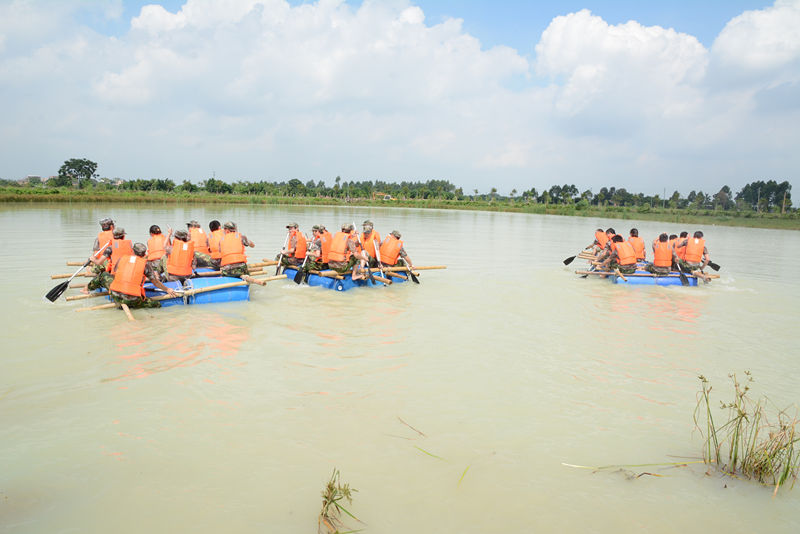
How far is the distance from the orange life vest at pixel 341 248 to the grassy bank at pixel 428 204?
126 ft

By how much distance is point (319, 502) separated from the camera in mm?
3791

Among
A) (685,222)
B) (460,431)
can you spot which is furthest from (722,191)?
(460,431)

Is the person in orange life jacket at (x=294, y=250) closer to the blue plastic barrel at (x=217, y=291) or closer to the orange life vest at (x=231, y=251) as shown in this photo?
the orange life vest at (x=231, y=251)

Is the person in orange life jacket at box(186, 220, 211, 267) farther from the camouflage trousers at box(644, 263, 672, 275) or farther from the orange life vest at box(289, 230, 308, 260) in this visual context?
the camouflage trousers at box(644, 263, 672, 275)

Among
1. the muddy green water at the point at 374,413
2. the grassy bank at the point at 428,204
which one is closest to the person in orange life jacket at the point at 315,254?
the muddy green water at the point at 374,413

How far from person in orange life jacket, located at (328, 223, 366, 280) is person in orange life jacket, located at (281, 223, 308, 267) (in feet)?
3.88

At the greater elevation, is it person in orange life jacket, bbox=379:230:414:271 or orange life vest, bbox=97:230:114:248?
orange life vest, bbox=97:230:114:248

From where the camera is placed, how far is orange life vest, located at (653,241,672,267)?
13508 millimetres

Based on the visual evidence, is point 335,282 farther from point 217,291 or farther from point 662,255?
point 662,255

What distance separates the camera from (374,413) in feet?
17.2

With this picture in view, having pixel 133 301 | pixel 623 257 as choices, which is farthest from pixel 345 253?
pixel 623 257

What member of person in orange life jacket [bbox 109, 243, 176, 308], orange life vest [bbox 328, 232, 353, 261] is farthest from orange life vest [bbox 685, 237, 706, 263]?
person in orange life jacket [bbox 109, 243, 176, 308]

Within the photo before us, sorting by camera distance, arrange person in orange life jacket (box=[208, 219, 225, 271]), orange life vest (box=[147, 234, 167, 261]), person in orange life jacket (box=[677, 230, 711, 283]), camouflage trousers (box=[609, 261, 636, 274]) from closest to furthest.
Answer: orange life vest (box=[147, 234, 167, 261])
person in orange life jacket (box=[208, 219, 225, 271])
camouflage trousers (box=[609, 261, 636, 274])
person in orange life jacket (box=[677, 230, 711, 283])

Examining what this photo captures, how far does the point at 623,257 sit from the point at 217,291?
419 inches
